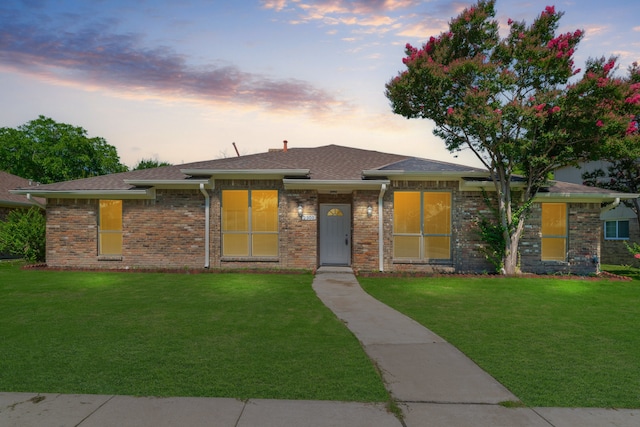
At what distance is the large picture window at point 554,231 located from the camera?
45.8 ft

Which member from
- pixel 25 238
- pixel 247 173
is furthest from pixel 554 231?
pixel 25 238

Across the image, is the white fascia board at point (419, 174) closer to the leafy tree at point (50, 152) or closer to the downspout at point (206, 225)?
the downspout at point (206, 225)

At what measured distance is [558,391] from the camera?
4141 mm

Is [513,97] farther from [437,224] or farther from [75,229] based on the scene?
[75,229]

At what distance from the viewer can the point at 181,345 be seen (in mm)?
5578

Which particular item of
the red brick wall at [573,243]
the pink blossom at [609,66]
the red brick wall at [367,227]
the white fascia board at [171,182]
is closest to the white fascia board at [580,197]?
the red brick wall at [573,243]

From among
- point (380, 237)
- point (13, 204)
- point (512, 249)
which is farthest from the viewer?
point (13, 204)

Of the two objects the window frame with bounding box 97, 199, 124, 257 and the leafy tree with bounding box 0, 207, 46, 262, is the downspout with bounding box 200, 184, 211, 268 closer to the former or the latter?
the window frame with bounding box 97, 199, 124, 257

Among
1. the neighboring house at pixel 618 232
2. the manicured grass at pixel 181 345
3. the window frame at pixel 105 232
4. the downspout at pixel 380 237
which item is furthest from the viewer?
the neighboring house at pixel 618 232

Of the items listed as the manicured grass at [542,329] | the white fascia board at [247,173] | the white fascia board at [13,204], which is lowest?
the manicured grass at [542,329]

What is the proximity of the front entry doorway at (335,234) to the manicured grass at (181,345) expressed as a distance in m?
4.73

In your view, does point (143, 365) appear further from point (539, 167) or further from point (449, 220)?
point (539, 167)

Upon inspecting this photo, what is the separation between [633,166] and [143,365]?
1941 cm

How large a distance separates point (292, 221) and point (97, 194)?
22.9 feet
